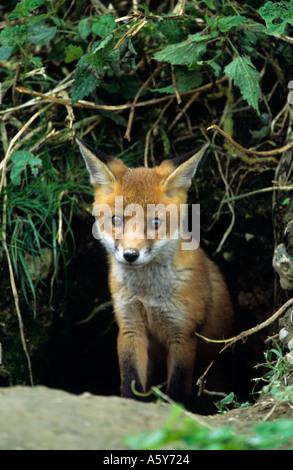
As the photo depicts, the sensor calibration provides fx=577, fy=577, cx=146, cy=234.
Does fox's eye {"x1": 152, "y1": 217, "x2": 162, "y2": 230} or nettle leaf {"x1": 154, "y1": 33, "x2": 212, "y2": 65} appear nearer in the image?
fox's eye {"x1": 152, "y1": 217, "x2": 162, "y2": 230}

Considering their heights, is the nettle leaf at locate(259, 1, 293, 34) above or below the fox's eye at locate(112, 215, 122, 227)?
above

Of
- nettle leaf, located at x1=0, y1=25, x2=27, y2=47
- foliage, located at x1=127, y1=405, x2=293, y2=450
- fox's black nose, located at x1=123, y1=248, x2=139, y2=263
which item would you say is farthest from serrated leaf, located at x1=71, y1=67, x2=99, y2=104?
foliage, located at x1=127, y1=405, x2=293, y2=450

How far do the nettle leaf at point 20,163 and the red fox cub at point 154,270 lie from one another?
0.66 meters

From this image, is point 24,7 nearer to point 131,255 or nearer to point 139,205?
point 139,205

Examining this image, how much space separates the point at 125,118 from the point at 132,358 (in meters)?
2.28

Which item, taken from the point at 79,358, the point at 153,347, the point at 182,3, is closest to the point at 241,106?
the point at 182,3

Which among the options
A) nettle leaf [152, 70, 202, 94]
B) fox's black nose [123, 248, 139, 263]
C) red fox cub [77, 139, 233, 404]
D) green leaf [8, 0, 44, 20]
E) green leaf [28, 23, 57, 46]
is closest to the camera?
fox's black nose [123, 248, 139, 263]

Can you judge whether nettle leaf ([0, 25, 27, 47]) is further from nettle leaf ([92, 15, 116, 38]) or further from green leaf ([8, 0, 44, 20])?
nettle leaf ([92, 15, 116, 38])

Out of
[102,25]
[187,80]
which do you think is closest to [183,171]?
[187,80]

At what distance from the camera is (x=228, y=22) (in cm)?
409

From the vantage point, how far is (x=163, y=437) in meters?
1.67

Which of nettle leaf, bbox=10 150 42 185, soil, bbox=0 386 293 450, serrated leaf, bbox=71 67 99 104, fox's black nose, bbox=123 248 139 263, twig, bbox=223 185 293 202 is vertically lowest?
soil, bbox=0 386 293 450

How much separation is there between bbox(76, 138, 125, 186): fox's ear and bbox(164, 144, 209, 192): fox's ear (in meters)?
0.38

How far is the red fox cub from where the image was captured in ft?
12.4
